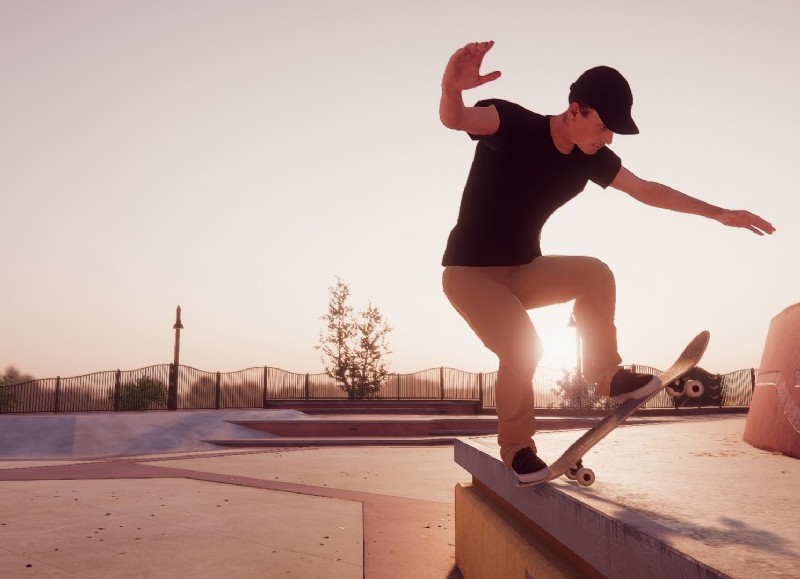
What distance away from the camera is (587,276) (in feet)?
10.5

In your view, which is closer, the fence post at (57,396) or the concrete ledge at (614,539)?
the concrete ledge at (614,539)

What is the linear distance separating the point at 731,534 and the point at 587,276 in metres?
1.52

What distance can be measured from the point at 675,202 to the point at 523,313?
3.66 ft

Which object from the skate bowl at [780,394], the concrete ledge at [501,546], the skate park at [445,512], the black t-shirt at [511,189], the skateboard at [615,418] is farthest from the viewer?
the skate bowl at [780,394]

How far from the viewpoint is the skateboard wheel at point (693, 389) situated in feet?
9.80

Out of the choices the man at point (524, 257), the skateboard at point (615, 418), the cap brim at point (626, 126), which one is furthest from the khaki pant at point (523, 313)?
the cap brim at point (626, 126)

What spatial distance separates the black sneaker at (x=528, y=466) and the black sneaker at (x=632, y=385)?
1.65ft

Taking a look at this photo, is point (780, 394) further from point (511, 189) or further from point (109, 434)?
point (109, 434)

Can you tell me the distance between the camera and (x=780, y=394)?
202 inches

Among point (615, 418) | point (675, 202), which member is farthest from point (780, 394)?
point (615, 418)

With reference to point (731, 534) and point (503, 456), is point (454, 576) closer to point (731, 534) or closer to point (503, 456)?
point (503, 456)

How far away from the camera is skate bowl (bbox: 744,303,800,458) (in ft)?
15.7

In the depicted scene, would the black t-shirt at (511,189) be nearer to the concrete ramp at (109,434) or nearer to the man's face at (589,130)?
the man's face at (589,130)

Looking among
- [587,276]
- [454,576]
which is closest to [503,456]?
[587,276]
